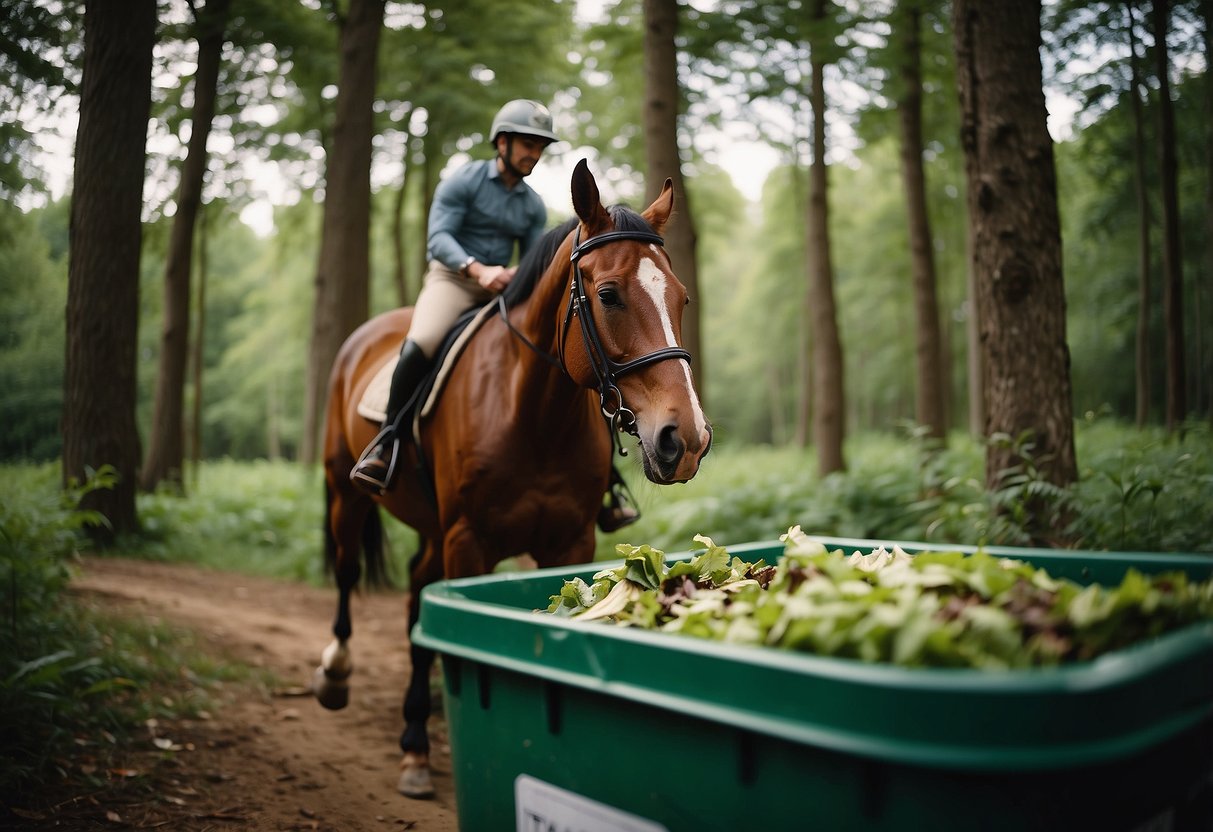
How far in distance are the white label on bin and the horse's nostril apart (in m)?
1.08

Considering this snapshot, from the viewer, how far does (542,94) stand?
43.6 feet

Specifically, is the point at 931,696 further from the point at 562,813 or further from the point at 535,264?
the point at 535,264

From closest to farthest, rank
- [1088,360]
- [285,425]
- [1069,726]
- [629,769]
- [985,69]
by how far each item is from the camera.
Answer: [1069,726]
[629,769]
[985,69]
[1088,360]
[285,425]

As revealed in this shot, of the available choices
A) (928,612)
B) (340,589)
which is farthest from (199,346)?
(928,612)

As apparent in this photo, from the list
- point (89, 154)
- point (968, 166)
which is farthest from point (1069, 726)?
point (89, 154)

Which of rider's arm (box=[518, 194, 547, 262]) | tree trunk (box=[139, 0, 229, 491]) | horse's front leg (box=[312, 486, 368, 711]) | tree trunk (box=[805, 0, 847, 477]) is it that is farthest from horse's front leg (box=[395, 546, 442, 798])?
tree trunk (box=[139, 0, 229, 491])

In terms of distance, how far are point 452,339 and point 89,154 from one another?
4.70 metres

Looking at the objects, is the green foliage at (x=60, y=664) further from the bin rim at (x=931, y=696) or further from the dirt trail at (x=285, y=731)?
the bin rim at (x=931, y=696)

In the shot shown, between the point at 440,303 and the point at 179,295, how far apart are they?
9472 millimetres

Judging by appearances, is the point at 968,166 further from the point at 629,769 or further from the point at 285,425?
the point at 285,425

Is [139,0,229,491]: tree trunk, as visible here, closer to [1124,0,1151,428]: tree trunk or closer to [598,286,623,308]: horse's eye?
[598,286,623,308]: horse's eye

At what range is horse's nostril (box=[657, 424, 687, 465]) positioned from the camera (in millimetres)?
2590

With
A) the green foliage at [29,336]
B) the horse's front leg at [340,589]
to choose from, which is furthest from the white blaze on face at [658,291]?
the green foliage at [29,336]

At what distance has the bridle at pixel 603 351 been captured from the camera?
9.19 ft
